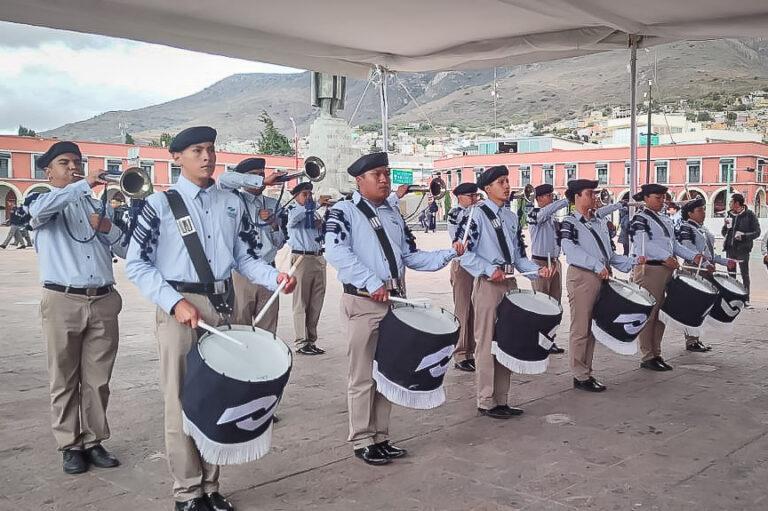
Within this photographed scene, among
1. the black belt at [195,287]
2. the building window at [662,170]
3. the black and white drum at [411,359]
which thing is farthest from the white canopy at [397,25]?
the building window at [662,170]

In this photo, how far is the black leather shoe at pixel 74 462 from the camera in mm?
3863

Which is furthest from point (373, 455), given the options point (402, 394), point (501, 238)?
point (501, 238)

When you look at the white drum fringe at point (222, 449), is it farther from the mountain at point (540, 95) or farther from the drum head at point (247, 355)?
the mountain at point (540, 95)

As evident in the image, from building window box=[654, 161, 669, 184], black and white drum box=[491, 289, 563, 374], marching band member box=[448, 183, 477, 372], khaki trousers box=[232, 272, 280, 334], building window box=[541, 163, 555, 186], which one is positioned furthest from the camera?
building window box=[541, 163, 555, 186]

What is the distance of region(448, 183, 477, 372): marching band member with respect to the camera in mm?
6703

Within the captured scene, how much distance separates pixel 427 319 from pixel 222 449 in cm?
149

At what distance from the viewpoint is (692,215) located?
26.2 feet

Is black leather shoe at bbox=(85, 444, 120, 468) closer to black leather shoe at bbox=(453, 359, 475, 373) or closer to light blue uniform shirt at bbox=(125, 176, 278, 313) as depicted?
light blue uniform shirt at bbox=(125, 176, 278, 313)

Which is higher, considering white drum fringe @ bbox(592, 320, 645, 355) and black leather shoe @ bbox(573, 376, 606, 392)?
white drum fringe @ bbox(592, 320, 645, 355)

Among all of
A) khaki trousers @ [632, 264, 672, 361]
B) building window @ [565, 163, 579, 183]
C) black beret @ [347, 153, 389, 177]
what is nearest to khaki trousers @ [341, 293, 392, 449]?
black beret @ [347, 153, 389, 177]

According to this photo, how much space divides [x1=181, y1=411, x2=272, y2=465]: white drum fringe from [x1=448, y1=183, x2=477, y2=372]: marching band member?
3.29 meters

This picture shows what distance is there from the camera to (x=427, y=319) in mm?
4105

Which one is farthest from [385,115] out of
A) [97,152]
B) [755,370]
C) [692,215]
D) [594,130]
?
[594,130]

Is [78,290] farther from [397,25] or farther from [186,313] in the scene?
[397,25]
